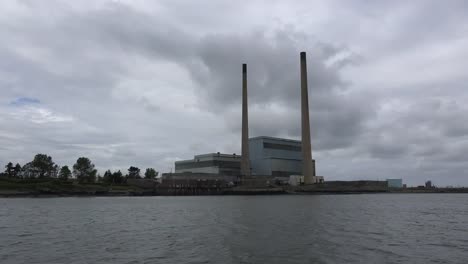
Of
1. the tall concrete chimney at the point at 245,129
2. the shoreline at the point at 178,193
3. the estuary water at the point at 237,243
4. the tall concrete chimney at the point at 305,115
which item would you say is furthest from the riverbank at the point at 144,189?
the estuary water at the point at 237,243

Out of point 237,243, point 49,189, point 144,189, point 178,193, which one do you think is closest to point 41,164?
point 49,189

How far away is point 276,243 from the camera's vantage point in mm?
29219

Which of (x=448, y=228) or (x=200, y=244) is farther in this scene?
(x=448, y=228)

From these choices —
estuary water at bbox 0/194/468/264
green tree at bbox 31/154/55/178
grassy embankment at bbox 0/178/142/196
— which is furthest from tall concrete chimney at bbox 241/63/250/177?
estuary water at bbox 0/194/468/264

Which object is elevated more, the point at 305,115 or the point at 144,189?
the point at 305,115

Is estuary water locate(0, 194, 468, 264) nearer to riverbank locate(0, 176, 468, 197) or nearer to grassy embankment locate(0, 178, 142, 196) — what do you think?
grassy embankment locate(0, 178, 142, 196)

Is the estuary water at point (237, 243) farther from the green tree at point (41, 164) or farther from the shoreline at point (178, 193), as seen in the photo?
the green tree at point (41, 164)

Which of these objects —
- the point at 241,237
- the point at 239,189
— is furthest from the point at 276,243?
the point at 239,189

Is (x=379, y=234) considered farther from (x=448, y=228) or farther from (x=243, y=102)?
(x=243, y=102)

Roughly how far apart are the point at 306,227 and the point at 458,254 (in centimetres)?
1541

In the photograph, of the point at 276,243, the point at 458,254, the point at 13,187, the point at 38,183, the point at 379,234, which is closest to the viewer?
the point at 458,254

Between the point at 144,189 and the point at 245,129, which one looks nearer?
the point at 144,189

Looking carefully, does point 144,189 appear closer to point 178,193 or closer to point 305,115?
point 178,193

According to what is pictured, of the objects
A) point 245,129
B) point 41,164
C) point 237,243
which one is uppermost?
point 245,129
